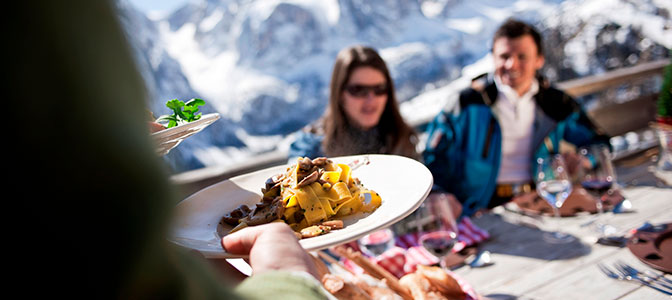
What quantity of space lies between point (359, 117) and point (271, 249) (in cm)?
Answer: 204

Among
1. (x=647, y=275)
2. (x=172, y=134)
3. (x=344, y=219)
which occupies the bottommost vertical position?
(x=647, y=275)

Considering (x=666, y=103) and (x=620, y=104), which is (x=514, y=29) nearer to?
(x=666, y=103)

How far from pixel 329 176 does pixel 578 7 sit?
1416 centimetres

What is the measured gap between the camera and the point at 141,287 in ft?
0.99

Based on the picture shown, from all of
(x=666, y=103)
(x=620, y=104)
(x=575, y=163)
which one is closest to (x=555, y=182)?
(x=575, y=163)

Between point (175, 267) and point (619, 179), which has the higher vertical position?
point (175, 267)

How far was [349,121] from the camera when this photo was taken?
265 centimetres

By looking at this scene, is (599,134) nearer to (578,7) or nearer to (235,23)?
(578,7)

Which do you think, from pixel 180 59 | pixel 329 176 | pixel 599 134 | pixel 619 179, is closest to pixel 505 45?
pixel 599 134

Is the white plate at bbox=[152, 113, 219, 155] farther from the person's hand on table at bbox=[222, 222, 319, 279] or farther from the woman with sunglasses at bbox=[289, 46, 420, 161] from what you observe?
the woman with sunglasses at bbox=[289, 46, 420, 161]

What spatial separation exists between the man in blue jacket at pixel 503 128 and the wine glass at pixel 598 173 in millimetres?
1254

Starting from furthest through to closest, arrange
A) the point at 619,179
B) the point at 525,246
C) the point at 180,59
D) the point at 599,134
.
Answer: the point at 180,59, the point at 599,134, the point at 619,179, the point at 525,246

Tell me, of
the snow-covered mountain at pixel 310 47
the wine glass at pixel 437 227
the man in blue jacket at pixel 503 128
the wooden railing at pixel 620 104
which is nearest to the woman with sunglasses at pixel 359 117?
the man in blue jacket at pixel 503 128

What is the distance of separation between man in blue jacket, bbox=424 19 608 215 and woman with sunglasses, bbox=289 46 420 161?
1.04 ft
